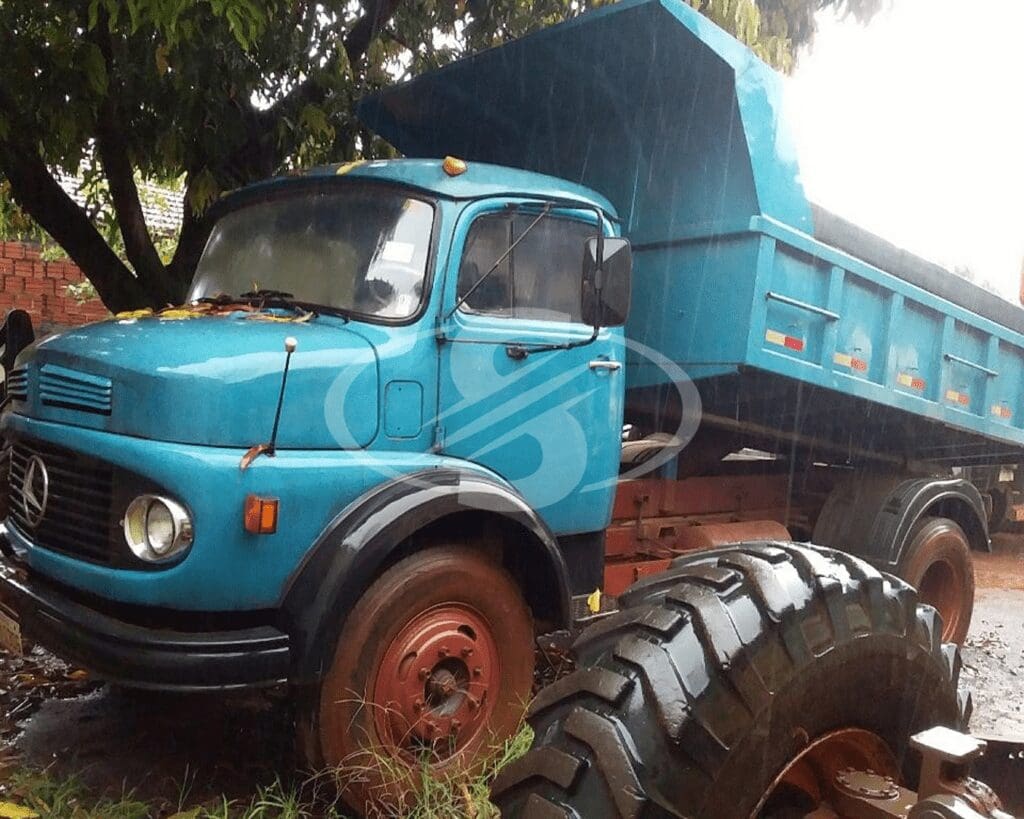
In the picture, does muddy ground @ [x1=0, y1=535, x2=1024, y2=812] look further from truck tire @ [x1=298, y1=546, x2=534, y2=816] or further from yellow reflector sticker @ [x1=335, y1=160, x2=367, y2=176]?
yellow reflector sticker @ [x1=335, y1=160, x2=367, y2=176]

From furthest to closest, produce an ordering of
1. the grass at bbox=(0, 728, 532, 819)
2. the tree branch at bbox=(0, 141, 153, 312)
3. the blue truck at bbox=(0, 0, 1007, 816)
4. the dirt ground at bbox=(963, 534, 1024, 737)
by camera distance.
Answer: the tree branch at bbox=(0, 141, 153, 312) < the dirt ground at bbox=(963, 534, 1024, 737) < the grass at bbox=(0, 728, 532, 819) < the blue truck at bbox=(0, 0, 1007, 816)

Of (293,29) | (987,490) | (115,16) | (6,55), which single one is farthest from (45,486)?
(987,490)

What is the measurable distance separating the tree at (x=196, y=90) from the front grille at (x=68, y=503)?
93.5 inches

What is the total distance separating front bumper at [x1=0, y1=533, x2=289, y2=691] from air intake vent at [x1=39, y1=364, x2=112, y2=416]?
0.68 meters

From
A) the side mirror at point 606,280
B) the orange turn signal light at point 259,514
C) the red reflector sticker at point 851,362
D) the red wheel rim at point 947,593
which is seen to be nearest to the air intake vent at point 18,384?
the orange turn signal light at point 259,514

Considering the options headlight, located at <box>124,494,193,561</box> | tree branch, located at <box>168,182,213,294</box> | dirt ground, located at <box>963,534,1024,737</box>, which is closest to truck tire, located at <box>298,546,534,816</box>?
headlight, located at <box>124,494,193,561</box>

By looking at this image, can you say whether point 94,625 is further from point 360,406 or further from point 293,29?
point 293,29

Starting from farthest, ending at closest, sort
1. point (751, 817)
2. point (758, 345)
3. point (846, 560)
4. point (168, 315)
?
point (758, 345) < point (168, 315) < point (846, 560) < point (751, 817)

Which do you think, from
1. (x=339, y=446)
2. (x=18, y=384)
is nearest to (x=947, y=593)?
(x=339, y=446)

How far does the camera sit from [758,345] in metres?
4.09

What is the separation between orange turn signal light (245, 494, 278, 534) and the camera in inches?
117

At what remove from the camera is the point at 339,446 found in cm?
327

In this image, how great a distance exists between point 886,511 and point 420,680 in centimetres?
311

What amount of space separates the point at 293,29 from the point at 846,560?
5.53 metres
